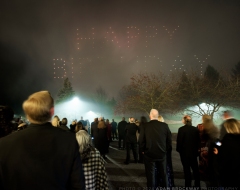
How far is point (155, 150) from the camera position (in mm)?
4723

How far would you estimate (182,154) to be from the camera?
542 cm

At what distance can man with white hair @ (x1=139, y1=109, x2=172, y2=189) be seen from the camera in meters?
4.71

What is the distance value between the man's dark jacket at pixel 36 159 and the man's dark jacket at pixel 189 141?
4.36m

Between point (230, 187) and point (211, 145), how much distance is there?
162 cm

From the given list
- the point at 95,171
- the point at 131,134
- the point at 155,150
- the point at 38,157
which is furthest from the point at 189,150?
the point at 38,157

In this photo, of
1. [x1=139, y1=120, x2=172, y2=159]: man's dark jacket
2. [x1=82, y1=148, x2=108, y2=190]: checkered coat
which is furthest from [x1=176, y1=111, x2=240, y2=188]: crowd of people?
[x1=82, y1=148, x2=108, y2=190]: checkered coat

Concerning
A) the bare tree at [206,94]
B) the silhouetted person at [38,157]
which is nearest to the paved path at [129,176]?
the silhouetted person at [38,157]

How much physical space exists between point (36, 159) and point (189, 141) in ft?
15.3

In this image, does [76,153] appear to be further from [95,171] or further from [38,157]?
[95,171]

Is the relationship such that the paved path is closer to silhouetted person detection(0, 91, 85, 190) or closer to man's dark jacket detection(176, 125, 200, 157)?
man's dark jacket detection(176, 125, 200, 157)

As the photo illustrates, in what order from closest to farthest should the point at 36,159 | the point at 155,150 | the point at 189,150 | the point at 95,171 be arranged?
the point at 36,159, the point at 95,171, the point at 155,150, the point at 189,150

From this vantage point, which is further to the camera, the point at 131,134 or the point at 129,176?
the point at 131,134

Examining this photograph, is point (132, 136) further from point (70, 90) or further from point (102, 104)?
point (102, 104)

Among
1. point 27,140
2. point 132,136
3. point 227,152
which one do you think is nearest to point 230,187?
point 227,152
